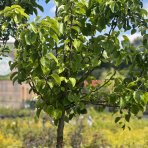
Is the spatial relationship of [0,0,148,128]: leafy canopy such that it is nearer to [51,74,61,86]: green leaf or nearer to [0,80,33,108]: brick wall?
[51,74,61,86]: green leaf

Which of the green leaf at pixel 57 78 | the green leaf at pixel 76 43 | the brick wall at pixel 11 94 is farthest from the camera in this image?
the brick wall at pixel 11 94

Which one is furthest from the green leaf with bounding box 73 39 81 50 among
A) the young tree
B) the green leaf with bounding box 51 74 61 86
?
the green leaf with bounding box 51 74 61 86

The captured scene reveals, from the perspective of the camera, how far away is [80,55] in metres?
3.13

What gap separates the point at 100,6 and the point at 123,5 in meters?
0.17

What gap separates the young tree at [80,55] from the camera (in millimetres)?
2859

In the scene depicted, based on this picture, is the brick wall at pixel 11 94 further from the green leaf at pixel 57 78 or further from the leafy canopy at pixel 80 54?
the green leaf at pixel 57 78

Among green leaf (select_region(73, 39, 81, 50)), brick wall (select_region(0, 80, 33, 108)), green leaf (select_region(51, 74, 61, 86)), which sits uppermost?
brick wall (select_region(0, 80, 33, 108))

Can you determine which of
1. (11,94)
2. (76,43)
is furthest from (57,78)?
(11,94)

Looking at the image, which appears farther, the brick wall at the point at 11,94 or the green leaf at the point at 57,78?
the brick wall at the point at 11,94

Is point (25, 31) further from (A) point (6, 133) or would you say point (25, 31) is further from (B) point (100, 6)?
(A) point (6, 133)

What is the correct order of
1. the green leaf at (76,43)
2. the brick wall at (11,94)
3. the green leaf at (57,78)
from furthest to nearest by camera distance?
the brick wall at (11,94)
the green leaf at (76,43)
the green leaf at (57,78)

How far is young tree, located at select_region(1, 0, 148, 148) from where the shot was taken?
9.38 feet

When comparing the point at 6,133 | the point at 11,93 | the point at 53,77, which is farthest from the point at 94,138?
the point at 11,93

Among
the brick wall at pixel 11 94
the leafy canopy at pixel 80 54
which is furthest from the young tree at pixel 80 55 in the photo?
the brick wall at pixel 11 94
